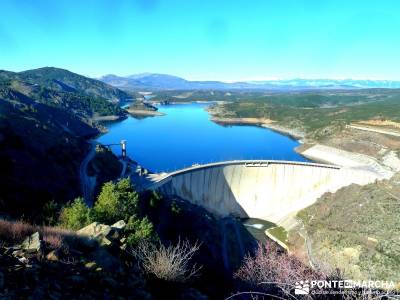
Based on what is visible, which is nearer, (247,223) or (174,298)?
(174,298)

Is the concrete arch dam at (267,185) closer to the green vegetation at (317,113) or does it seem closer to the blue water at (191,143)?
the blue water at (191,143)

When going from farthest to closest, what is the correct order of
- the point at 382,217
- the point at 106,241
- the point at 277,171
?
the point at 277,171 < the point at 382,217 < the point at 106,241

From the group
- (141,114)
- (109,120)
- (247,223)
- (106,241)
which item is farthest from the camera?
(141,114)

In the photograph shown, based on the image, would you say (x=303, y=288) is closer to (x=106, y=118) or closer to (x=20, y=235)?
(x=20, y=235)

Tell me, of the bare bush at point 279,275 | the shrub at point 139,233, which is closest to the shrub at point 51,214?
the shrub at point 139,233

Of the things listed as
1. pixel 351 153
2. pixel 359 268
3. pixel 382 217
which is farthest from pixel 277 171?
pixel 351 153

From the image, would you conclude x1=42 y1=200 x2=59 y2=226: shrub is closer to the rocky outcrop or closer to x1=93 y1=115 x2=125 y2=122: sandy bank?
the rocky outcrop

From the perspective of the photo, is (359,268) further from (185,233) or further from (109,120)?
(109,120)

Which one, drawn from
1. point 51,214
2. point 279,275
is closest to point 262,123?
point 51,214
